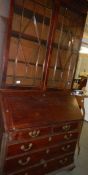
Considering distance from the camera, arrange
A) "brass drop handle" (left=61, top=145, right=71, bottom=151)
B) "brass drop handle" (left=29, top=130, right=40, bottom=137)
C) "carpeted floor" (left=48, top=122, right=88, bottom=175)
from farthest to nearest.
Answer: "carpeted floor" (left=48, top=122, right=88, bottom=175)
"brass drop handle" (left=61, top=145, right=71, bottom=151)
"brass drop handle" (left=29, top=130, right=40, bottom=137)

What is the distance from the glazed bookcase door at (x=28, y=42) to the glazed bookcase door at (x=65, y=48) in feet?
0.58

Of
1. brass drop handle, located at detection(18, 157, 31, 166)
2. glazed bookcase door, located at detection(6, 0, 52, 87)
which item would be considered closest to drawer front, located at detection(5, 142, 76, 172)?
brass drop handle, located at detection(18, 157, 31, 166)

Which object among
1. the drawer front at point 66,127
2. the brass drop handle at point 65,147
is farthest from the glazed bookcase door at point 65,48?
the brass drop handle at point 65,147

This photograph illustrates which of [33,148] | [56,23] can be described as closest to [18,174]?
[33,148]

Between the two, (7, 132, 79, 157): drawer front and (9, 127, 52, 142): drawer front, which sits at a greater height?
(9, 127, 52, 142): drawer front

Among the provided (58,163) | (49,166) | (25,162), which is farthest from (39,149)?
(58,163)

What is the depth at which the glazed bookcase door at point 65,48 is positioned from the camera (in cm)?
225

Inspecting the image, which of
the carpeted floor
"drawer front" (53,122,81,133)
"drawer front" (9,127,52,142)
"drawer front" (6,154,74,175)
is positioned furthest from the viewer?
the carpeted floor

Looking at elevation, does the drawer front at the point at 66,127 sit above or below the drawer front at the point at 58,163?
above

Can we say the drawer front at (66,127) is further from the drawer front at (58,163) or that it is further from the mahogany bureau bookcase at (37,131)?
the drawer front at (58,163)

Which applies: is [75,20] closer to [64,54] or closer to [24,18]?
[64,54]

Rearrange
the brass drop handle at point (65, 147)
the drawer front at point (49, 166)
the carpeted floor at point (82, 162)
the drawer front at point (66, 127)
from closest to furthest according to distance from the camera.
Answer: the drawer front at point (49, 166), the drawer front at point (66, 127), the brass drop handle at point (65, 147), the carpeted floor at point (82, 162)

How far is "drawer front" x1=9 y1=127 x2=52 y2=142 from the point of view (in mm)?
1791

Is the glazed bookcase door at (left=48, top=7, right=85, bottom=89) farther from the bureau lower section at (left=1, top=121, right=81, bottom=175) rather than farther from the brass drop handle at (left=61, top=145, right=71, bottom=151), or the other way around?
the brass drop handle at (left=61, top=145, right=71, bottom=151)
